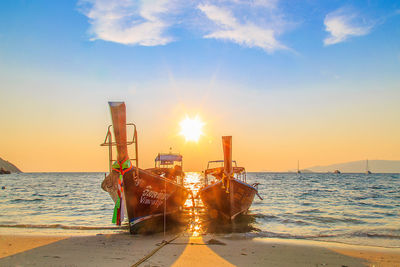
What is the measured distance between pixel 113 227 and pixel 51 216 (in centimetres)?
628

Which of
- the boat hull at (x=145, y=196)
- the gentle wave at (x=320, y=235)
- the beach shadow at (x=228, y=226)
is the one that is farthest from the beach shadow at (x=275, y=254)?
the boat hull at (x=145, y=196)

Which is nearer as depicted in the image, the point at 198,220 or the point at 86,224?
the point at 86,224

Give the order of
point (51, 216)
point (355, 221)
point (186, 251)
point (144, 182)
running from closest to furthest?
point (186, 251) → point (144, 182) → point (355, 221) → point (51, 216)

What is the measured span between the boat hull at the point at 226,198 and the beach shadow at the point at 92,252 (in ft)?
15.2

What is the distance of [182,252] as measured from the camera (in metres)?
8.89

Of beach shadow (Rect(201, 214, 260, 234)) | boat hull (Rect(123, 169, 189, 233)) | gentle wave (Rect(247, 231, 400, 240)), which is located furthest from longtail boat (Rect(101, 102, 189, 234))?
gentle wave (Rect(247, 231, 400, 240))

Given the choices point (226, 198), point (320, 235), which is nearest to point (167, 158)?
point (226, 198)

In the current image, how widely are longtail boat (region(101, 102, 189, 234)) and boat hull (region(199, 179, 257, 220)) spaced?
1995 millimetres

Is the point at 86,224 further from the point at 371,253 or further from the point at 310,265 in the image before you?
the point at 371,253

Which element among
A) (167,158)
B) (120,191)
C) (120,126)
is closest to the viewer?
(120,126)

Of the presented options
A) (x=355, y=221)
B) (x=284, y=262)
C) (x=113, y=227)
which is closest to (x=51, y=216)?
(x=113, y=227)

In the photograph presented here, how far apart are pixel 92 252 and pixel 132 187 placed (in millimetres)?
2740

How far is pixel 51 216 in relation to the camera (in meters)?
18.5

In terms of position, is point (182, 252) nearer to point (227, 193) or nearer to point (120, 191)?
point (120, 191)
